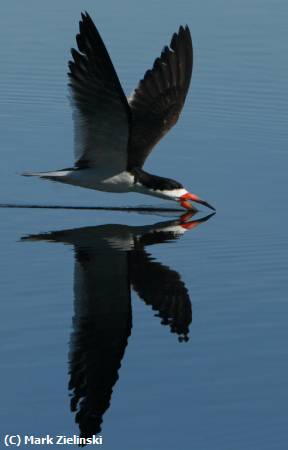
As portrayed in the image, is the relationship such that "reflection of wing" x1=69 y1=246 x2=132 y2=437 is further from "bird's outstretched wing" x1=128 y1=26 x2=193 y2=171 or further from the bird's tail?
"bird's outstretched wing" x1=128 y1=26 x2=193 y2=171

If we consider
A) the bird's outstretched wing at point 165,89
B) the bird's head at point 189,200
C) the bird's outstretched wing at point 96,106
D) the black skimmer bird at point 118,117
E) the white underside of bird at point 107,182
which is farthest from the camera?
the bird's outstretched wing at point 165,89

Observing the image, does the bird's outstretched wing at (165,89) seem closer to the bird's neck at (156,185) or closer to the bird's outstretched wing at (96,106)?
the bird's neck at (156,185)

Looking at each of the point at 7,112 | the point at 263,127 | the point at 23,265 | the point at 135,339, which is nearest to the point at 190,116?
the point at 263,127

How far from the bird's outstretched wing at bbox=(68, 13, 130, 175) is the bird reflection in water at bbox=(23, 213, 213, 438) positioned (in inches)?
23.6

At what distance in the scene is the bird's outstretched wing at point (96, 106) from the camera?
30.0ft

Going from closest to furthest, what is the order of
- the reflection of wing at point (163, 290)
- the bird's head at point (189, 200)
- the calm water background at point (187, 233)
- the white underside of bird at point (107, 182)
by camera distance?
the calm water background at point (187, 233), the reflection of wing at point (163, 290), the white underside of bird at point (107, 182), the bird's head at point (189, 200)

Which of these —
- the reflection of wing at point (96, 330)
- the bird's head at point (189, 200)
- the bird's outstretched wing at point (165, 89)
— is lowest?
the reflection of wing at point (96, 330)

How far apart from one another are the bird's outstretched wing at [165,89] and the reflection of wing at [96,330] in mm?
2151

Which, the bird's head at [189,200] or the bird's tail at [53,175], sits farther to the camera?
the bird's head at [189,200]

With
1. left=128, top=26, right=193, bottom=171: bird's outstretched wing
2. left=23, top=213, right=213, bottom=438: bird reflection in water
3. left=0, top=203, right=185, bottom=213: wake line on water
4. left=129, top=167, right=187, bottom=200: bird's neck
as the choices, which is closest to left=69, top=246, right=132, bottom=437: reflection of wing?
left=23, top=213, right=213, bottom=438: bird reflection in water

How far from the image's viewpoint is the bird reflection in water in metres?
7.21

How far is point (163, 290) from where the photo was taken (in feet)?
28.8

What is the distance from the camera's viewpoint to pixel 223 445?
21.4ft

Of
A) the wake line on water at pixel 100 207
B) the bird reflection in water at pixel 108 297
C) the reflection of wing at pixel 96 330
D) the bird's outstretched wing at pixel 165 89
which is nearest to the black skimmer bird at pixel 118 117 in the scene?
the bird's outstretched wing at pixel 165 89
